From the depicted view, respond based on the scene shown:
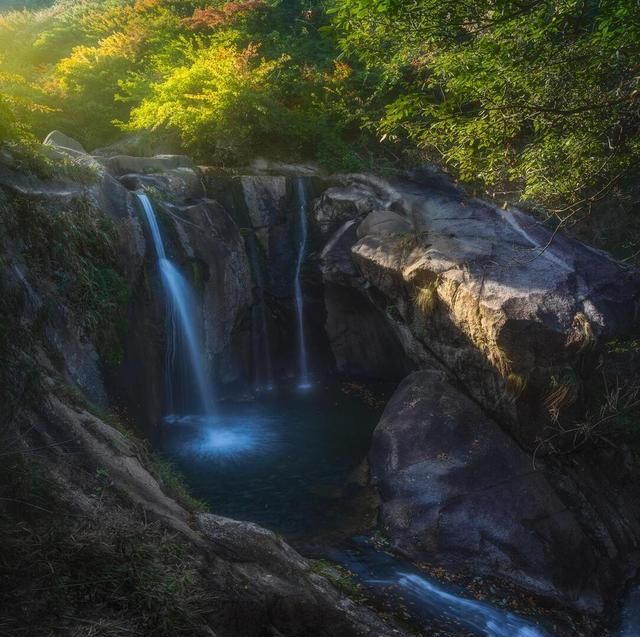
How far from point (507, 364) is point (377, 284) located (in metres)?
3.88

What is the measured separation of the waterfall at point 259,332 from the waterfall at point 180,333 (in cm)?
203

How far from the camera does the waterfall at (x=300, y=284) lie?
14805 mm

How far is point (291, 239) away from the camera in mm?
14766

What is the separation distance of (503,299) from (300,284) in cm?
684

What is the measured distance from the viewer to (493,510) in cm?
845

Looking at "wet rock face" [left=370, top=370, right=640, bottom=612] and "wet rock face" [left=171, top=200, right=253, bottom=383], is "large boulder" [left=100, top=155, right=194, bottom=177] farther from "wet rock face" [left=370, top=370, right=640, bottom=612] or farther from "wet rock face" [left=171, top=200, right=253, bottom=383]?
"wet rock face" [left=370, top=370, right=640, bottom=612]

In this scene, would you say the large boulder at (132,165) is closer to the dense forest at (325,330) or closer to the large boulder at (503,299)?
the dense forest at (325,330)

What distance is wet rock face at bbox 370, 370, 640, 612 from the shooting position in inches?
309

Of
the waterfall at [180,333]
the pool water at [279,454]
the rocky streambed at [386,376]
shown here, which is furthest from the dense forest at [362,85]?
the pool water at [279,454]

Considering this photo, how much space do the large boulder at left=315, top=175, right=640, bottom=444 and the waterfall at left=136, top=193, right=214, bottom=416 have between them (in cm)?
435

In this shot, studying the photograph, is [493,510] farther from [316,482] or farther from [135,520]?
[135,520]

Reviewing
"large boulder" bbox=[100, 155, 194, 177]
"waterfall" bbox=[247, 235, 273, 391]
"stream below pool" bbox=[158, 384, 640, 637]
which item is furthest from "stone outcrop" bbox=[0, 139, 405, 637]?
"waterfall" bbox=[247, 235, 273, 391]

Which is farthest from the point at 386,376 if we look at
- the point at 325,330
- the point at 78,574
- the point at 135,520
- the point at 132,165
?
the point at 78,574

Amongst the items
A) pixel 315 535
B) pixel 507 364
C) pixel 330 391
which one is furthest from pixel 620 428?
pixel 330 391
